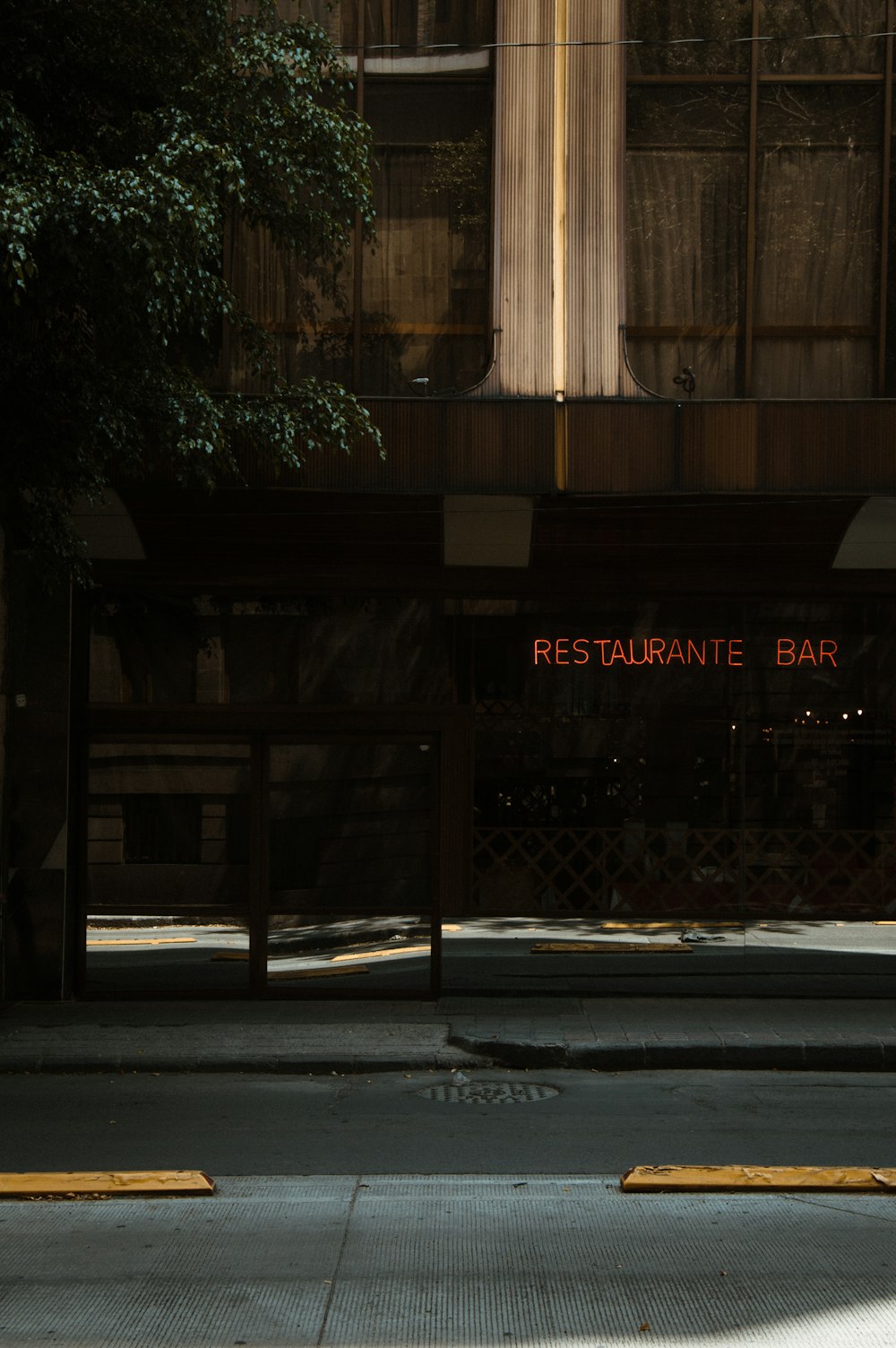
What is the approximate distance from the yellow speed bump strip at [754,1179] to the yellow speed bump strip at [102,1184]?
2000 mm

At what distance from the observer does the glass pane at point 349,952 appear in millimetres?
11695

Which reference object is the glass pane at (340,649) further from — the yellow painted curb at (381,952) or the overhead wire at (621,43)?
the overhead wire at (621,43)

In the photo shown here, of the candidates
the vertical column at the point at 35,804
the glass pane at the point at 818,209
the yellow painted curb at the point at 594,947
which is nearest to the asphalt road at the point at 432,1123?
the vertical column at the point at 35,804

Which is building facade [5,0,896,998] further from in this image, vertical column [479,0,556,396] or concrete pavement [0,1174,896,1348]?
concrete pavement [0,1174,896,1348]

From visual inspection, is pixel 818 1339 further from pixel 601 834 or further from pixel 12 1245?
pixel 601 834

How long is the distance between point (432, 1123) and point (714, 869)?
16.4ft

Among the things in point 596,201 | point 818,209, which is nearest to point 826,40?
point 818,209

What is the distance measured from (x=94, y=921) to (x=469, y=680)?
12.2ft

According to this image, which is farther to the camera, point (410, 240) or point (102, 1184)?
point (410, 240)

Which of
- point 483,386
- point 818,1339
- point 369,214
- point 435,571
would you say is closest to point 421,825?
point 435,571

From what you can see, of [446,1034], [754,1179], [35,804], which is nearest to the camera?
Answer: [754,1179]

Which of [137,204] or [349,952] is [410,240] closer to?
[137,204]

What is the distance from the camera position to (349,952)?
11.8 metres

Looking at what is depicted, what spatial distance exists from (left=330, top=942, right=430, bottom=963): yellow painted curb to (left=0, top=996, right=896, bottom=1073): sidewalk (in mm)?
366
